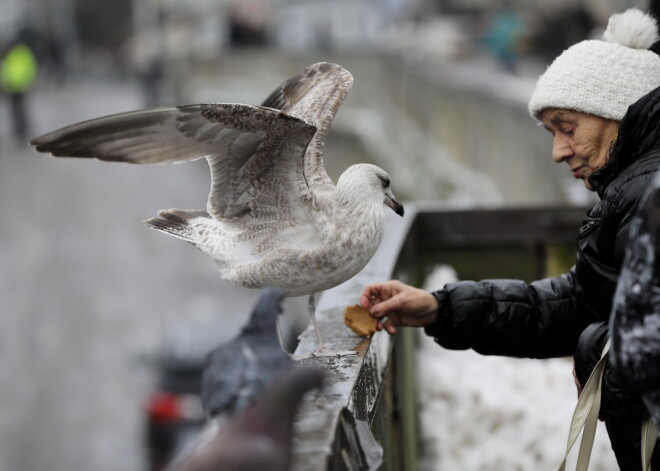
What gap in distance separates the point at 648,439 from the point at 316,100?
7.09ft

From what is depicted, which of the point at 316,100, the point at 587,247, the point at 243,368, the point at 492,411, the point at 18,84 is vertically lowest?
the point at 18,84

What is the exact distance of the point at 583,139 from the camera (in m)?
3.60

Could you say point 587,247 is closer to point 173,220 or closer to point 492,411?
point 173,220

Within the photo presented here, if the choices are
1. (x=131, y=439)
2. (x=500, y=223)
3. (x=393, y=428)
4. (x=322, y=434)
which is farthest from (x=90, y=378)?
(x=322, y=434)

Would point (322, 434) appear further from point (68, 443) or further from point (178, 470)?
point (68, 443)

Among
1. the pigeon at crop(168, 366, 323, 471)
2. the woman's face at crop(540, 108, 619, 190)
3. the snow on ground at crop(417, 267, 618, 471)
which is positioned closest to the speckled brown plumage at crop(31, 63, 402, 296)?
the woman's face at crop(540, 108, 619, 190)

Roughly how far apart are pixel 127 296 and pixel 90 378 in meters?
4.09

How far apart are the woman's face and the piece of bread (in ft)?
2.93

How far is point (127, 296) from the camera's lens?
18.1m

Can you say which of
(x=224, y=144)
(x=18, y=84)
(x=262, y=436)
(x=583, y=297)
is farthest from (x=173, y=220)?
(x=18, y=84)

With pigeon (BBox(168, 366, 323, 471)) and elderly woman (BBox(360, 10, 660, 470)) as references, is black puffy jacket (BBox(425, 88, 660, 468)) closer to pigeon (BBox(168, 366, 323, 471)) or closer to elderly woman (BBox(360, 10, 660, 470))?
elderly woman (BBox(360, 10, 660, 470))

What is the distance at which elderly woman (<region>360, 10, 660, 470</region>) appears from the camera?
316cm

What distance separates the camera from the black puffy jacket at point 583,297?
10.3 ft

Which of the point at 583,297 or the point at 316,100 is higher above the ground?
the point at 316,100
